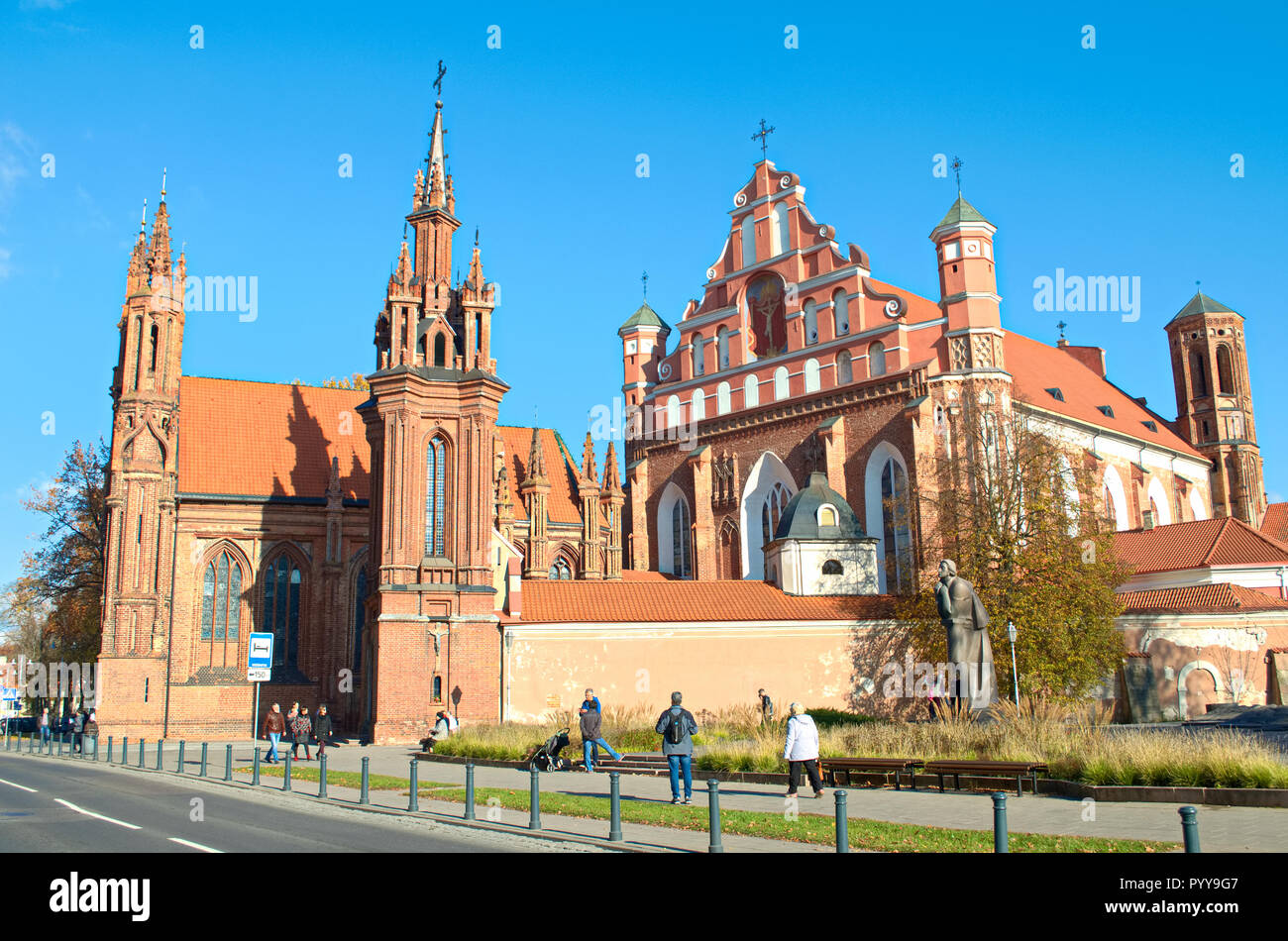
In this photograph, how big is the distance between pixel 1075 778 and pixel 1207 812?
259 centimetres

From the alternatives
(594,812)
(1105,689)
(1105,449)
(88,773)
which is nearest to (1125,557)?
(1105,449)

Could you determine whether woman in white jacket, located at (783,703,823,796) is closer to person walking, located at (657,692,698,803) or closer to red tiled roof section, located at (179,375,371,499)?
person walking, located at (657,692,698,803)

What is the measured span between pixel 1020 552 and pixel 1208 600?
7.78 meters

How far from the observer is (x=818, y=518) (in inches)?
1481

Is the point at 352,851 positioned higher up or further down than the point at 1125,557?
further down

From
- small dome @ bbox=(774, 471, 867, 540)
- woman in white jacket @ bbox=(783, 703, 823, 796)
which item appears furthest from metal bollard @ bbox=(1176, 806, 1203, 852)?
small dome @ bbox=(774, 471, 867, 540)

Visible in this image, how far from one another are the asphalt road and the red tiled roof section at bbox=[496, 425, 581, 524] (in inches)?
1126

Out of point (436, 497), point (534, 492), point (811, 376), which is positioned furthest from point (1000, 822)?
point (534, 492)

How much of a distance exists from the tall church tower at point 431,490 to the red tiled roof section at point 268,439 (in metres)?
9.49

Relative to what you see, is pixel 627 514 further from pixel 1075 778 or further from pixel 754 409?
pixel 1075 778

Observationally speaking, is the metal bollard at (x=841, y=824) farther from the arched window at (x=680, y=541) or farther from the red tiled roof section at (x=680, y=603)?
the arched window at (x=680, y=541)

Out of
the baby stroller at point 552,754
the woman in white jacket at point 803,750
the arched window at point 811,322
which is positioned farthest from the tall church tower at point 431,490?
the woman in white jacket at point 803,750

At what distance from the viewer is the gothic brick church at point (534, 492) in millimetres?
32688

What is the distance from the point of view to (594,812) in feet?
48.9
